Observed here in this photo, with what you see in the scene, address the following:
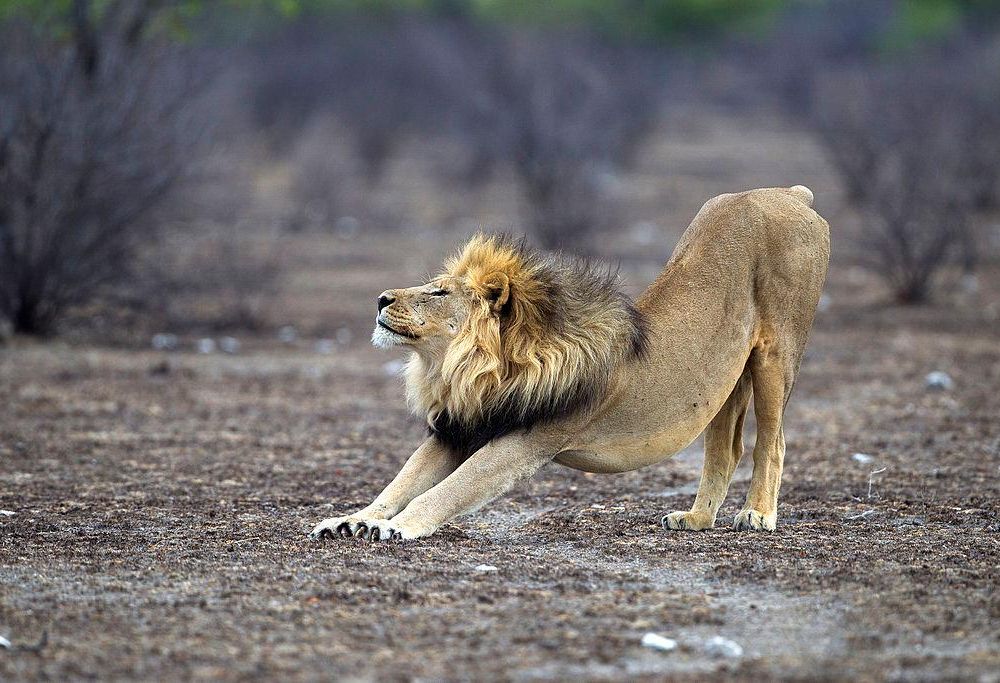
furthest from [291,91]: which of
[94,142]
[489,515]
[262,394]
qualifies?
[489,515]

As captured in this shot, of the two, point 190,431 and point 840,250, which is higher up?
point 840,250

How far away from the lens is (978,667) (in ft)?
13.5

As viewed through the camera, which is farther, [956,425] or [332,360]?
[332,360]

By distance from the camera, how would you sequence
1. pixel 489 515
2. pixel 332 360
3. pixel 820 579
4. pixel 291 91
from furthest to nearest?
pixel 291 91, pixel 332 360, pixel 489 515, pixel 820 579

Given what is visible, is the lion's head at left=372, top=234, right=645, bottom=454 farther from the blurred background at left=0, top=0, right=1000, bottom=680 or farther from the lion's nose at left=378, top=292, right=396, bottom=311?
the blurred background at left=0, top=0, right=1000, bottom=680

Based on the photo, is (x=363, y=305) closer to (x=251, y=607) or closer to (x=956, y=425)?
(x=956, y=425)

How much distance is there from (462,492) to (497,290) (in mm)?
797

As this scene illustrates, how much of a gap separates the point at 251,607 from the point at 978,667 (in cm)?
217

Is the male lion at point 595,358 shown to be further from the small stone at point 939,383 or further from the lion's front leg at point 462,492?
the small stone at point 939,383

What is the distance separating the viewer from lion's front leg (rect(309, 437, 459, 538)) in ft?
18.5

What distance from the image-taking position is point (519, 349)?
5.66 metres

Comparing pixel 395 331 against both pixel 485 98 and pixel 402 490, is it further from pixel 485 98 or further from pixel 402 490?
pixel 485 98

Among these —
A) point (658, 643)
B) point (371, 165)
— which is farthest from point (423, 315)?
point (371, 165)

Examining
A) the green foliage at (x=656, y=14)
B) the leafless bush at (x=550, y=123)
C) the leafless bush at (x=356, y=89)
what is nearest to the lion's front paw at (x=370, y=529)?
the leafless bush at (x=550, y=123)
